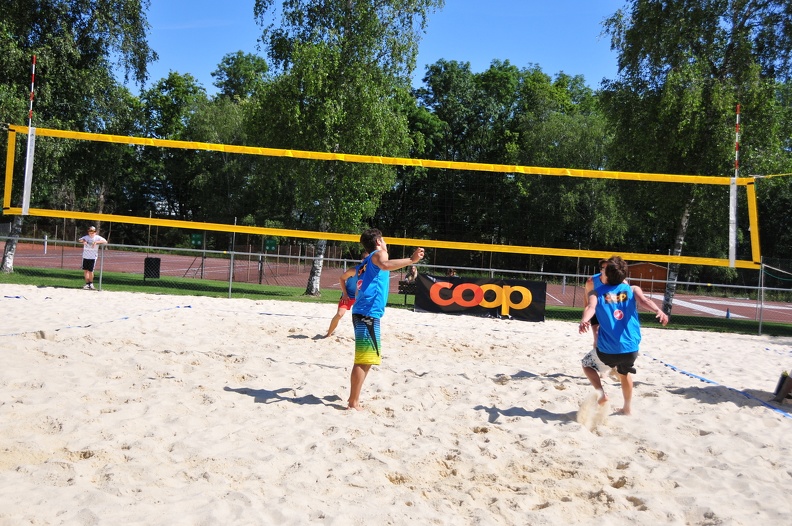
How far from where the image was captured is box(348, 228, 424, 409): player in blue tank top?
469cm

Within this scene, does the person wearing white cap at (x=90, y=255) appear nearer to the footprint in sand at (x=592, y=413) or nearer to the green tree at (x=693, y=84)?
the footprint in sand at (x=592, y=413)

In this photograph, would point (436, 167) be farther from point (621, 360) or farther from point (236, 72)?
point (236, 72)

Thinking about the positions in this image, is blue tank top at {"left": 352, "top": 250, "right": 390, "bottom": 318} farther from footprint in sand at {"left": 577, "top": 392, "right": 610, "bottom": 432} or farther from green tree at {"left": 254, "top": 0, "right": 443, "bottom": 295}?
green tree at {"left": 254, "top": 0, "right": 443, "bottom": 295}

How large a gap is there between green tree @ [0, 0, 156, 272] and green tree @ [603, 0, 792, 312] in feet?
44.3

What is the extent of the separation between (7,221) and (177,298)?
1201 inches

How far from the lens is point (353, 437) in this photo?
404 cm

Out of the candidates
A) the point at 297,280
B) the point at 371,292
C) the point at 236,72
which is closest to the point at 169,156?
the point at 236,72

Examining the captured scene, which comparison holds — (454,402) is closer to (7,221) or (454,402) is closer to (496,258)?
(496,258)

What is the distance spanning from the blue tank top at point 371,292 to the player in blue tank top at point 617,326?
157cm

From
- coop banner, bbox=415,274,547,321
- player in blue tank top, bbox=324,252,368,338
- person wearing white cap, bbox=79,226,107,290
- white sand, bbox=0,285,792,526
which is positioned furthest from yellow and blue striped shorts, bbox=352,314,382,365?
person wearing white cap, bbox=79,226,107,290

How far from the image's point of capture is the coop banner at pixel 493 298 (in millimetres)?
12320

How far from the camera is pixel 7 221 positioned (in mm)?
35719

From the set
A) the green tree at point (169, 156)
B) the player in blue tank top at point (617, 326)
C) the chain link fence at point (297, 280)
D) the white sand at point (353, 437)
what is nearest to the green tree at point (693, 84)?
the chain link fence at point (297, 280)

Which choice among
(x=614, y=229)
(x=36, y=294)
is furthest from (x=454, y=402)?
(x=614, y=229)
